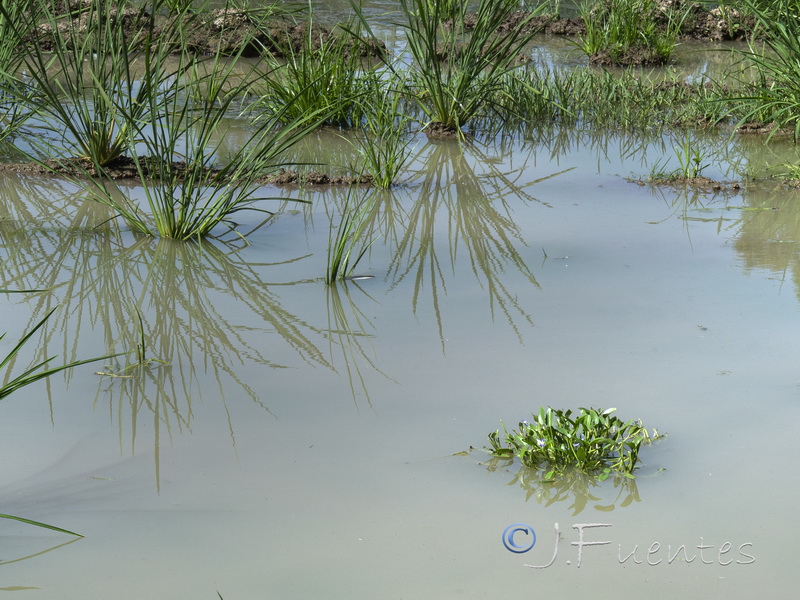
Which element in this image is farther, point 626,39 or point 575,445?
point 626,39

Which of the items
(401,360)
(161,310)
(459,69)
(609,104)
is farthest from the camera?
(609,104)

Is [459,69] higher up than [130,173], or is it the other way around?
[459,69]

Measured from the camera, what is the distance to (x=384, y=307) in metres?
3.38

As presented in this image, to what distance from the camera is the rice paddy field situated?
6.95 feet

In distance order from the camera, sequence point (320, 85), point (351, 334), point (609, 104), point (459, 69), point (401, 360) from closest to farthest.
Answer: point (401, 360)
point (351, 334)
point (320, 85)
point (459, 69)
point (609, 104)

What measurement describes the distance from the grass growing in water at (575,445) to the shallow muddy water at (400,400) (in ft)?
0.21

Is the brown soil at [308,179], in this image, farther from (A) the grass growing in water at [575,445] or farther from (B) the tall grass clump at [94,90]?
(A) the grass growing in water at [575,445]

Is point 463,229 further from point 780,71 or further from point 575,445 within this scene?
point 780,71

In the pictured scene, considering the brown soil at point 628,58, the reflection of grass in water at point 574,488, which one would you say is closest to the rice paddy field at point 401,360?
the reflection of grass in water at point 574,488

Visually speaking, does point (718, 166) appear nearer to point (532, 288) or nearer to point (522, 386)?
point (532, 288)

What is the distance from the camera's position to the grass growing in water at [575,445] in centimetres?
241

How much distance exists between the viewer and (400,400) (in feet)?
9.02

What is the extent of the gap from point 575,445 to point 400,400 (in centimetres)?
54

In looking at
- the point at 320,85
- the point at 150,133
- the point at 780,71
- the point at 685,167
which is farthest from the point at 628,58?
the point at 150,133
